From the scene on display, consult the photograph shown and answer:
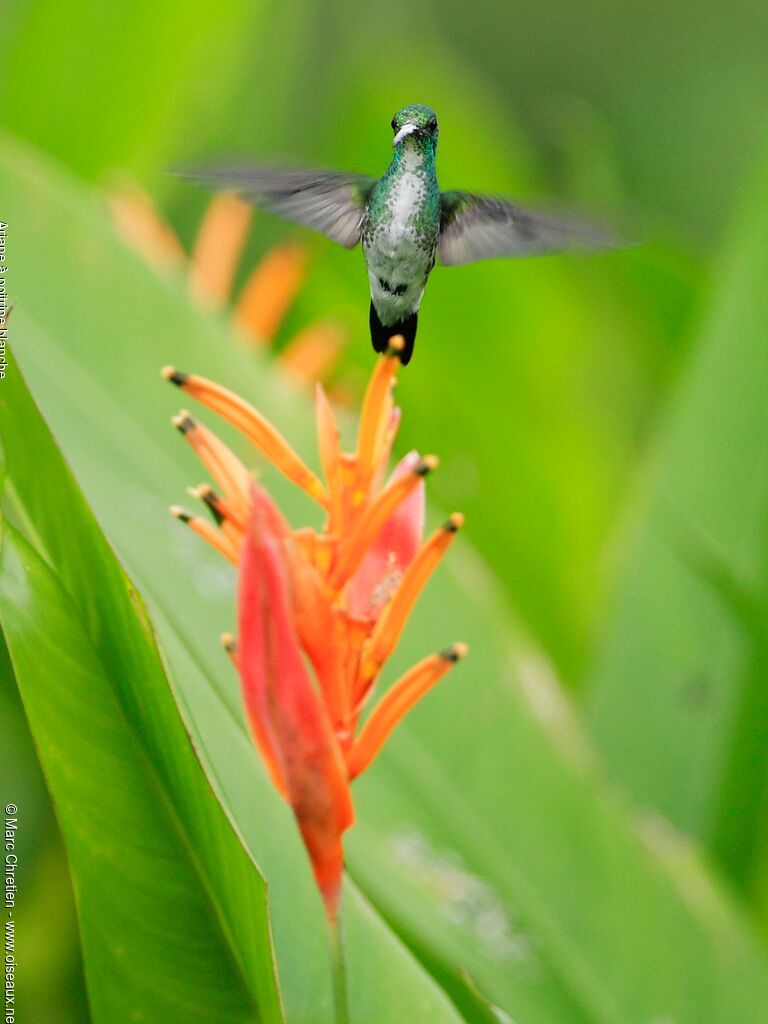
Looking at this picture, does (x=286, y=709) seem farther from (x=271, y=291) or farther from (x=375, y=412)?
(x=271, y=291)

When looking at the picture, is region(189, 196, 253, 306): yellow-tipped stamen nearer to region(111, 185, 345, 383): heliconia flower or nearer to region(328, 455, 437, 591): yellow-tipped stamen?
region(111, 185, 345, 383): heliconia flower

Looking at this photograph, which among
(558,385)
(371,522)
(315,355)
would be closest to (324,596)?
(371,522)

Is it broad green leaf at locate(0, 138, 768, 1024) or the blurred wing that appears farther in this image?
broad green leaf at locate(0, 138, 768, 1024)

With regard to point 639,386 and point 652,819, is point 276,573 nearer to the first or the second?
point 652,819

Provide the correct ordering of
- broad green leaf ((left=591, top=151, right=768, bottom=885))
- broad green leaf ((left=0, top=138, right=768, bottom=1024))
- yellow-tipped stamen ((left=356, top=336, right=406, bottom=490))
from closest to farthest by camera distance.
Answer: yellow-tipped stamen ((left=356, top=336, right=406, bottom=490))
broad green leaf ((left=0, top=138, right=768, bottom=1024))
broad green leaf ((left=591, top=151, right=768, bottom=885))

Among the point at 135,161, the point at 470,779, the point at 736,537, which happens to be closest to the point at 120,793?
the point at 470,779

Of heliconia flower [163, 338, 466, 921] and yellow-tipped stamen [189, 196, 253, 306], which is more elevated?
yellow-tipped stamen [189, 196, 253, 306]

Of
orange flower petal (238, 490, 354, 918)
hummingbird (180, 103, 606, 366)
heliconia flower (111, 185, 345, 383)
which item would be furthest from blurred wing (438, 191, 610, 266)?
heliconia flower (111, 185, 345, 383)

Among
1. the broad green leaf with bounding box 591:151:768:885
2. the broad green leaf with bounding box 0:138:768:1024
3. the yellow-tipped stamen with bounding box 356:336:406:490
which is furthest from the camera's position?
the broad green leaf with bounding box 591:151:768:885
